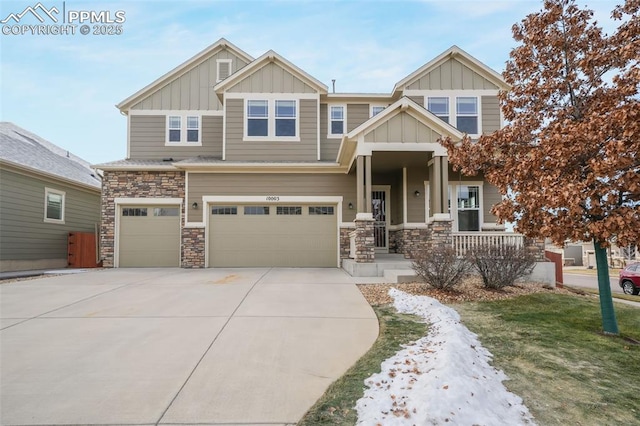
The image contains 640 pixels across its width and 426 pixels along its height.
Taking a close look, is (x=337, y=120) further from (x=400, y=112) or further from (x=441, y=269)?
(x=441, y=269)

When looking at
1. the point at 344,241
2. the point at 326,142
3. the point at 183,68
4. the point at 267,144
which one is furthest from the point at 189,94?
the point at 344,241

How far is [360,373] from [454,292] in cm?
461

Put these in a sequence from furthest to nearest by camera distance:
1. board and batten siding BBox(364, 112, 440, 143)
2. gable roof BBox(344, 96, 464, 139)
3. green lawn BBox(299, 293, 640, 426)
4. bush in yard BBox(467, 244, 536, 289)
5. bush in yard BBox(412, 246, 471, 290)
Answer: board and batten siding BBox(364, 112, 440, 143), gable roof BBox(344, 96, 464, 139), bush in yard BBox(467, 244, 536, 289), bush in yard BBox(412, 246, 471, 290), green lawn BBox(299, 293, 640, 426)

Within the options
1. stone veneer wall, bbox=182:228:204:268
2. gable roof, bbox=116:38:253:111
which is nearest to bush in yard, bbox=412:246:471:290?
stone veneer wall, bbox=182:228:204:268

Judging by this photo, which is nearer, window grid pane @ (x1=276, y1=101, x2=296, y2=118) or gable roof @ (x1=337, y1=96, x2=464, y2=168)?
gable roof @ (x1=337, y1=96, x2=464, y2=168)

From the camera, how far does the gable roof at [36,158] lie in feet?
44.8

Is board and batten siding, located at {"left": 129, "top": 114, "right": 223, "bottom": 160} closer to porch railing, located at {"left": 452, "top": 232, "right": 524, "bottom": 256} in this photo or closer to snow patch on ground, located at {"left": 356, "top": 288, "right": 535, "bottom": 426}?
porch railing, located at {"left": 452, "top": 232, "right": 524, "bottom": 256}

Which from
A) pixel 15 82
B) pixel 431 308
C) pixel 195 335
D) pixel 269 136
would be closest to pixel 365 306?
pixel 431 308

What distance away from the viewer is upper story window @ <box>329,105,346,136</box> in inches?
564

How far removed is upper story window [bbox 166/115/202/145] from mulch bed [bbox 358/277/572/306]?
9684mm

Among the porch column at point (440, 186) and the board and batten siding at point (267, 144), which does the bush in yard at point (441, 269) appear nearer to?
the porch column at point (440, 186)

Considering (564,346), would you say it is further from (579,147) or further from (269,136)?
(269,136)

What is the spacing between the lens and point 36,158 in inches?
590

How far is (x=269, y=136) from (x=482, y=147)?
9118 mm
